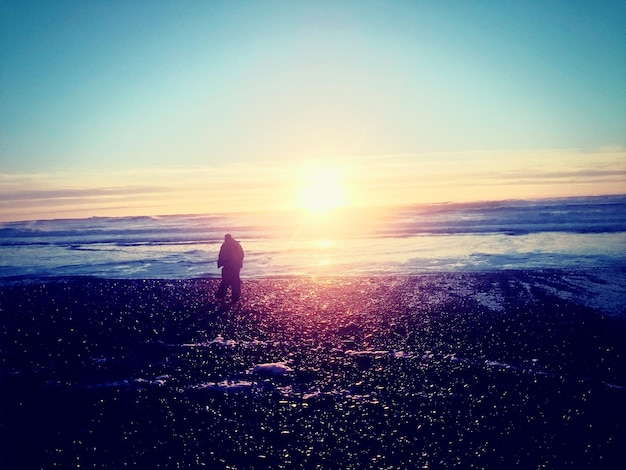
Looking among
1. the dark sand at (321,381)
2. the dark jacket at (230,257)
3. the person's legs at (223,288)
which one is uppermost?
the dark jacket at (230,257)

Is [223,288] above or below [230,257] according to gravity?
below

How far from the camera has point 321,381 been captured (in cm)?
831

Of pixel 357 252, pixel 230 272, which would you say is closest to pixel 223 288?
pixel 230 272

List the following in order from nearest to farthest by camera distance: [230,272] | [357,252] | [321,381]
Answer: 1. [321,381]
2. [230,272]
3. [357,252]

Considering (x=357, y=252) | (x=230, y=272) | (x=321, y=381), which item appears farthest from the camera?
(x=357, y=252)

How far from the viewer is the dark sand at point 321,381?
6219mm

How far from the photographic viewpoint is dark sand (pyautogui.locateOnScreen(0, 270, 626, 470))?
20.4ft

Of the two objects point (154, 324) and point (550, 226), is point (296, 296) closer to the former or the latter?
point (154, 324)

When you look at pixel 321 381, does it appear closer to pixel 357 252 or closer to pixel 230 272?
pixel 230 272

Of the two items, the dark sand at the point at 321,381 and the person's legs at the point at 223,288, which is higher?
the person's legs at the point at 223,288

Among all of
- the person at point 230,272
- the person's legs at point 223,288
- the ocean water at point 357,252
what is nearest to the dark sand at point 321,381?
the person's legs at point 223,288

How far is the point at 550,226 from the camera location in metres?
35.8

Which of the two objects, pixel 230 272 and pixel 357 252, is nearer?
pixel 230 272

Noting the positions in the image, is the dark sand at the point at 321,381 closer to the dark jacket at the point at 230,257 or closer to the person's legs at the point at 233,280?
the person's legs at the point at 233,280
